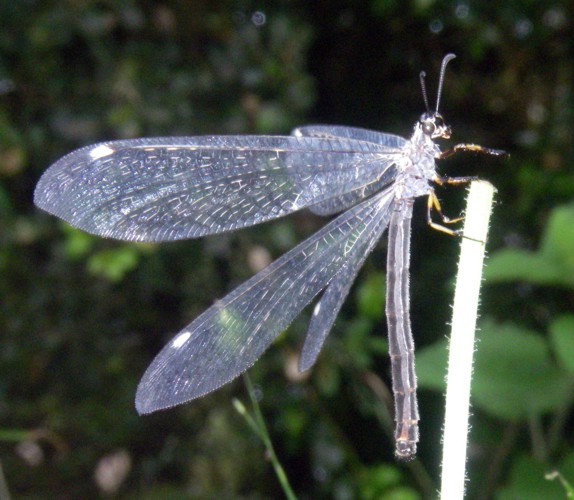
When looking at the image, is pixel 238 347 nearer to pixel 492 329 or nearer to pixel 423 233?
pixel 492 329

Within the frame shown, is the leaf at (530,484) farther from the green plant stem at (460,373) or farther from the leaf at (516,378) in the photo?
the green plant stem at (460,373)

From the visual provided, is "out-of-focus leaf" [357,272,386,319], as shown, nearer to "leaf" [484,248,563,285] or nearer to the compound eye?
"leaf" [484,248,563,285]

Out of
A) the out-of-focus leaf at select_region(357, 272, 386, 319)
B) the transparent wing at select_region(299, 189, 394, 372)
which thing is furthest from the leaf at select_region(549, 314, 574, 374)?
the out-of-focus leaf at select_region(357, 272, 386, 319)

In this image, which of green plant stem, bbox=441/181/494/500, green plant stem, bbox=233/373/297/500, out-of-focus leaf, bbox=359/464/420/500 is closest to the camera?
green plant stem, bbox=441/181/494/500

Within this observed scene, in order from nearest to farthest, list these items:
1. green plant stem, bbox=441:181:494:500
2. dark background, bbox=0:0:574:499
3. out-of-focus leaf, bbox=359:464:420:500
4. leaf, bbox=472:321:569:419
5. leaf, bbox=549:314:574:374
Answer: green plant stem, bbox=441:181:494:500, leaf, bbox=549:314:574:374, leaf, bbox=472:321:569:419, out-of-focus leaf, bbox=359:464:420:500, dark background, bbox=0:0:574:499

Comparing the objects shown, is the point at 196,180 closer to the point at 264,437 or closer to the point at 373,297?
the point at 264,437

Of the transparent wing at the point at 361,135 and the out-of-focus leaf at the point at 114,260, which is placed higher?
the transparent wing at the point at 361,135

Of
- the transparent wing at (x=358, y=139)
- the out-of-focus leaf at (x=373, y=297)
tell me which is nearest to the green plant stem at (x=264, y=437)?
the transparent wing at (x=358, y=139)

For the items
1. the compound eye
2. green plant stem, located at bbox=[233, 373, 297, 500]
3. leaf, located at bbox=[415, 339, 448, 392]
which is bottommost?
leaf, located at bbox=[415, 339, 448, 392]
